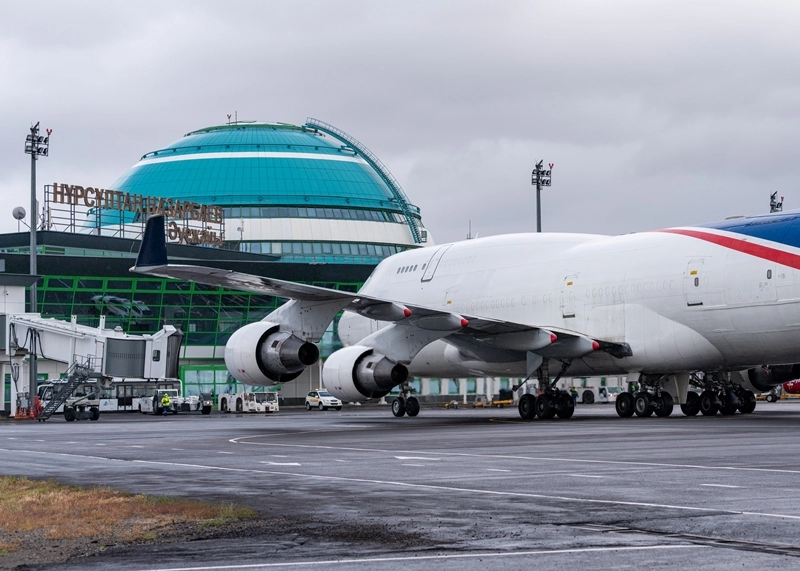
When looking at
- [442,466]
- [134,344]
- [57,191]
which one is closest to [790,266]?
[442,466]

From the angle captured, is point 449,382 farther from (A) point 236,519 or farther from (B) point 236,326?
(A) point 236,519

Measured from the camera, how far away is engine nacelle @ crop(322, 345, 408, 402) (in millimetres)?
31719

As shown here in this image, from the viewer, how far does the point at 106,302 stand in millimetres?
71125

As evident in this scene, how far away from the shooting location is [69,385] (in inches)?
2078

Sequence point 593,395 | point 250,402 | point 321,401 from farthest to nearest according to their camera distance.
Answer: point 593,395
point 321,401
point 250,402

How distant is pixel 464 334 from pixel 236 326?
44.1 meters

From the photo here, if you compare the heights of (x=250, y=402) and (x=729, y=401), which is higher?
(x=729, y=401)

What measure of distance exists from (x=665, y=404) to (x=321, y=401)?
32.4m

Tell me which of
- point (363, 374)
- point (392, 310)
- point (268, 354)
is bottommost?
point (363, 374)

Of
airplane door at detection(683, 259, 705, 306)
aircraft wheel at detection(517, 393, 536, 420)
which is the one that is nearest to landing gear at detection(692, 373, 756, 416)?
aircraft wheel at detection(517, 393, 536, 420)

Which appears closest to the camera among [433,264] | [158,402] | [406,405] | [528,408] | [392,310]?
[392,310]

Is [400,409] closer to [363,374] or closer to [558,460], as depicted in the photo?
[363,374]

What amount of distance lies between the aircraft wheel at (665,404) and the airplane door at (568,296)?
3.43 metres

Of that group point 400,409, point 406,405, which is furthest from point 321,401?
point 406,405
